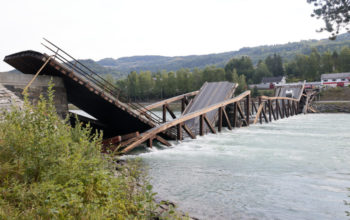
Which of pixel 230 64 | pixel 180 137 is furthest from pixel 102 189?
pixel 230 64

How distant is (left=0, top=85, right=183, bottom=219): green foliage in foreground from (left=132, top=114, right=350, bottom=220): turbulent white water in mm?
→ 2107

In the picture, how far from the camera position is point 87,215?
3.85 m

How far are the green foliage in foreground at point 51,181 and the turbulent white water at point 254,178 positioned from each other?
211 centimetres

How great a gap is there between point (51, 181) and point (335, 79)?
344 ft

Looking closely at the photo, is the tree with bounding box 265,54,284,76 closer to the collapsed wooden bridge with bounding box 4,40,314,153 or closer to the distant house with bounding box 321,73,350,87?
the distant house with bounding box 321,73,350,87

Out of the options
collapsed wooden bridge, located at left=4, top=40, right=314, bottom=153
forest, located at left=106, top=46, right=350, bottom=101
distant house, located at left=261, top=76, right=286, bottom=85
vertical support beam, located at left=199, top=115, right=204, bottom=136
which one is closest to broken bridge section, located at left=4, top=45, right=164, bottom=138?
collapsed wooden bridge, located at left=4, top=40, right=314, bottom=153

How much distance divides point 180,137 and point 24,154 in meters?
10.5

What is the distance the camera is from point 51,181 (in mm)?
4141

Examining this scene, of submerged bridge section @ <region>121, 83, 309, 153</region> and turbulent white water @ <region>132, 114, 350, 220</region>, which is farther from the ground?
submerged bridge section @ <region>121, 83, 309, 153</region>

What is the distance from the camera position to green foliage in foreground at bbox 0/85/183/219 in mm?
3900

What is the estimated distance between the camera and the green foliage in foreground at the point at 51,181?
12.8 feet

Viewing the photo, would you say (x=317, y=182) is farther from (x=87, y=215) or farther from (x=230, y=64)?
(x=230, y=64)

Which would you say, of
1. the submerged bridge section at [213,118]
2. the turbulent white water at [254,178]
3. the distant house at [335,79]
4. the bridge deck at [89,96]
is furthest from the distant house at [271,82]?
the bridge deck at [89,96]

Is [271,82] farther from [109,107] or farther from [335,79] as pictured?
[109,107]
